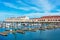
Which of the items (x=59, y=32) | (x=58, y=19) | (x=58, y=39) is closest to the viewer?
(x=58, y=19)

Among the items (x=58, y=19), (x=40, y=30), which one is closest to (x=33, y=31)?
(x=40, y=30)

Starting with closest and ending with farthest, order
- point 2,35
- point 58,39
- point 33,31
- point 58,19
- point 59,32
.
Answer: point 58,19, point 58,39, point 2,35, point 59,32, point 33,31

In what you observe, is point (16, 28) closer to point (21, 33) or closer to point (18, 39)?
point (21, 33)

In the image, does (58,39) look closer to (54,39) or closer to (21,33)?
(54,39)

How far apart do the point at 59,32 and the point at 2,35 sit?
9.47 ft

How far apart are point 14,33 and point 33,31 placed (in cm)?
138

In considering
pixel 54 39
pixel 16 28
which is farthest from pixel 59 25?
pixel 16 28

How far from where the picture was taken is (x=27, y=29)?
28.0 feet

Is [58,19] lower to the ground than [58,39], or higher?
higher

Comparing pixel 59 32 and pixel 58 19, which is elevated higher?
pixel 58 19

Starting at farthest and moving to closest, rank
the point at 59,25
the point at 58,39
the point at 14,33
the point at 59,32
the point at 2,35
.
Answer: the point at 59,32 → the point at 14,33 → the point at 2,35 → the point at 58,39 → the point at 59,25

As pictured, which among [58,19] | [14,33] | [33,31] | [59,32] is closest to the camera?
[58,19]

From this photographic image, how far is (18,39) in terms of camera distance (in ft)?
19.4

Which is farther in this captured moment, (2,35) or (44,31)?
(44,31)
